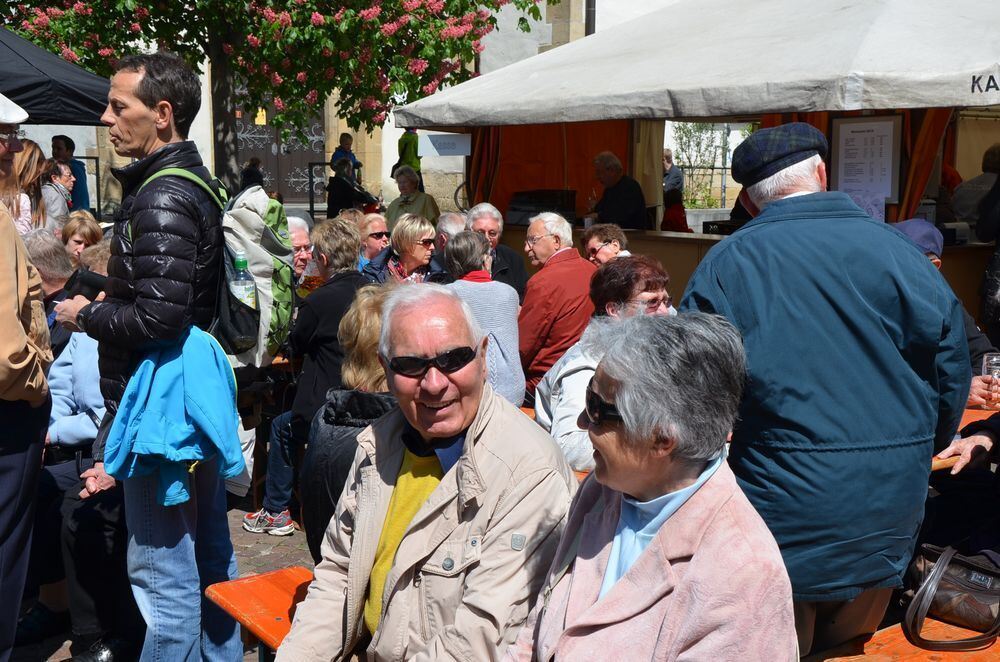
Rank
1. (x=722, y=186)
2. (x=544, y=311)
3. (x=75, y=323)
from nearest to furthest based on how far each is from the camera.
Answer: (x=75, y=323) < (x=544, y=311) < (x=722, y=186)

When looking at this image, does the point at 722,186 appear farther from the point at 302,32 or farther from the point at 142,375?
the point at 142,375

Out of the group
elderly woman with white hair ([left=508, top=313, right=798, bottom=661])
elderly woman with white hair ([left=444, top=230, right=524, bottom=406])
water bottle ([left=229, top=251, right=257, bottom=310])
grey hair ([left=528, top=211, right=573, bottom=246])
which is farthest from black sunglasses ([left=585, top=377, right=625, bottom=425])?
grey hair ([left=528, top=211, right=573, bottom=246])

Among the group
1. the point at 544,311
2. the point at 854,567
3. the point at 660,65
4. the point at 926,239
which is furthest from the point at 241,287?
the point at 660,65

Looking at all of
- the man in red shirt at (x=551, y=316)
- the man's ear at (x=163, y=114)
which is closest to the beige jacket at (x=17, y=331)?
the man's ear at (x=163, y=114)

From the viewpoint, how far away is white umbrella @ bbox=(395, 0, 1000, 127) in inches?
253

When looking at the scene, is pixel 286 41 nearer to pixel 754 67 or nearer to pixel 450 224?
pixel 450 224

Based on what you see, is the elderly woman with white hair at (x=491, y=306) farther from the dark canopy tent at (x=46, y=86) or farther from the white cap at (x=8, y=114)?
the dark canopy tent at (x=46, y=86)

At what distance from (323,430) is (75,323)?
98 cm

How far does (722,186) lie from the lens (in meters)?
22.7

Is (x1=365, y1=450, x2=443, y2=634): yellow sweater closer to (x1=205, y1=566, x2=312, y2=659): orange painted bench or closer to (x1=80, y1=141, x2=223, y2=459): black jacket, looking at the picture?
(x1=205, y1=566, x2=312, y2=659): orange painted bench

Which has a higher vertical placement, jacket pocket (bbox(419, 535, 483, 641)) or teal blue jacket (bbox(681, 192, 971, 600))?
teal blue jacket (bbox(681, 192, 971, 600))

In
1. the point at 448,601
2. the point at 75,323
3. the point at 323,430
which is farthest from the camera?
the point at 75,323

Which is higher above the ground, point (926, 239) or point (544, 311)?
point (926, 239)

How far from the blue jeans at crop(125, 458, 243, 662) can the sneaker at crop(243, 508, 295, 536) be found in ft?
7.03
